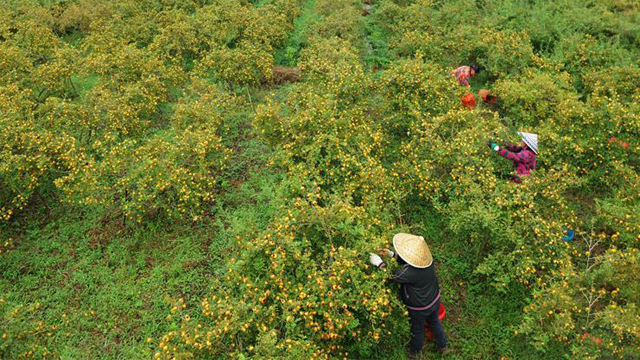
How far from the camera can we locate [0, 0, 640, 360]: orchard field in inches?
177

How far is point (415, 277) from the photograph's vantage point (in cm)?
458

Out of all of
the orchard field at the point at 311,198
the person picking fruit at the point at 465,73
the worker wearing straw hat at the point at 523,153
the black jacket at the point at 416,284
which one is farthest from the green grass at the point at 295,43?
the black jacket at the point at 416,284

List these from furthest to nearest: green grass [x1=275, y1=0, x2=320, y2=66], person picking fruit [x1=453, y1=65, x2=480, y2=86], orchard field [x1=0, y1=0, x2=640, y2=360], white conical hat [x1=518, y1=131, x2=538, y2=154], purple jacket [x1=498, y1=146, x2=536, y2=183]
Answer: green grass [x1=275, y1=0, x2=320, y2=66] → person picking fruit [x1=453, y1=65, x2=480, y2=86] → white conical hat [x1=518, y1=131, x2=538, y2=154] → purple jacket [x1=498, y1=146, x2=536, y2=183] → orchard field [x1=0, y1=0, x2=640, y2=360]

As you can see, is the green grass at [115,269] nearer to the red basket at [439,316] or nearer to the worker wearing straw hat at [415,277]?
the worker wearing straw hat at [415,277]

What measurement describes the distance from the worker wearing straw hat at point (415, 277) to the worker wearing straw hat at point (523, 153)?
263cm

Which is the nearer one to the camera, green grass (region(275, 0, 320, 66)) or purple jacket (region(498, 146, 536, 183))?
purple jacket (region(498, 146, 536, 183))

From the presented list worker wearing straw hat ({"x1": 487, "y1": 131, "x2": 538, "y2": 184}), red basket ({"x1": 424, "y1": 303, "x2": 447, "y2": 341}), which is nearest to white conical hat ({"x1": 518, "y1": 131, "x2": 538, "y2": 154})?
worker wearing straw hat ({"x1": 487, "y1": 131, "x2": 538, "y2": 184})

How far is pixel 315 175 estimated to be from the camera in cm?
579

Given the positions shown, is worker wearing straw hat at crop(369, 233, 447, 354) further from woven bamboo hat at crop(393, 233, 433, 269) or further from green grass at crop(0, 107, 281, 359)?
green grass at crop(0, 107, 281, 359)

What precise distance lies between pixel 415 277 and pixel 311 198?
1.53 metres

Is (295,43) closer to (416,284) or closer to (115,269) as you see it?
(115,269)

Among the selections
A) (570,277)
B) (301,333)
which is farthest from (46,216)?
(570,277)

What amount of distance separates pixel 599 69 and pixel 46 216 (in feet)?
35.6

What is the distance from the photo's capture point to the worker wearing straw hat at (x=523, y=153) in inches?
253
